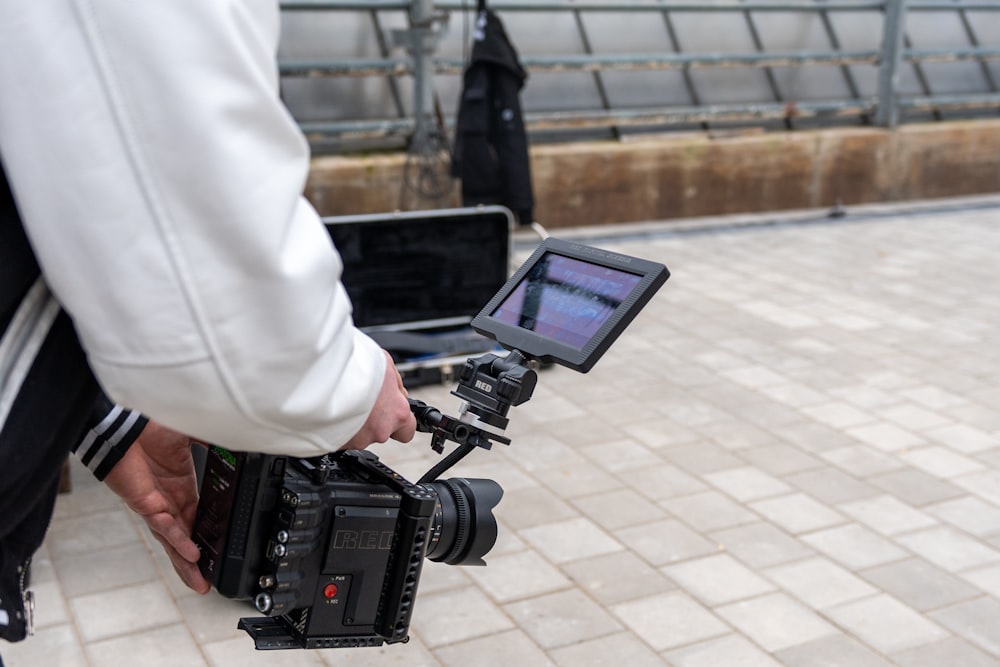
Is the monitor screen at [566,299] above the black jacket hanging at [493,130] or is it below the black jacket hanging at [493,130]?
above

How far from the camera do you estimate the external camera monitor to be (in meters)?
1.83

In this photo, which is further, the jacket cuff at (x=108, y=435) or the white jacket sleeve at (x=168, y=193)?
the jacket cuff at (x=108, y=435)

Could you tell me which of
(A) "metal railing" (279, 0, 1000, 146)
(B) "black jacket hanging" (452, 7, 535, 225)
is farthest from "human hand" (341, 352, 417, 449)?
(A) "metal railing" (279, 0, 1000, 146)

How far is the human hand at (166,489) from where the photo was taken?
1.88m

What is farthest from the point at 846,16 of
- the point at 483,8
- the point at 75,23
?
the point at 75,23

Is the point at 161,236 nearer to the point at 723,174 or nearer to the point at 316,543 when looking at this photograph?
the point at 316,543

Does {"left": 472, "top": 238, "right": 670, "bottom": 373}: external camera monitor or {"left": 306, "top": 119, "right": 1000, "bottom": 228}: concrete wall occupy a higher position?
{"left": 472, "top": 238, "right": 670, "bottom": 373}: external camera monitor

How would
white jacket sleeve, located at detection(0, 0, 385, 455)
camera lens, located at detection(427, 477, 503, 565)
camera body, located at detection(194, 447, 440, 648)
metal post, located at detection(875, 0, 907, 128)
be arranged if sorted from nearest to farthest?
white jacket sleeve, located at detection(0, 0, 385, 455)
camera body, located at detection(194, 447, 440, 648)
camera lens, located at detection(427, 477, 503, 565)
metal post, located at detection(875, 0, 907, 128)

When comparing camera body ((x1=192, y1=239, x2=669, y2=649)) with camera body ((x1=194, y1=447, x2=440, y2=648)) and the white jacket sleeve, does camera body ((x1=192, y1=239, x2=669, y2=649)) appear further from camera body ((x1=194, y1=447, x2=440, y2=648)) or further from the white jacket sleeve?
the white jacket sleeve

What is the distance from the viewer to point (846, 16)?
10.8 m

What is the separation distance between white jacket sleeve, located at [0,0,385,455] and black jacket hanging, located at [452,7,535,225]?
623 cm

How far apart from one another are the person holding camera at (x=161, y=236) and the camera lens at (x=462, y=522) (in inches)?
26.7

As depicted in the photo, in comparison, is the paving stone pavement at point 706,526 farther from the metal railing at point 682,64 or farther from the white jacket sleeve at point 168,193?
the metal railing at point 682,64

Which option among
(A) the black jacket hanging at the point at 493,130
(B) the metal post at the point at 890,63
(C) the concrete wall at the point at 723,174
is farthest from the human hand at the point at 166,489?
(B) the metal post at the point at 890,63
